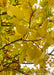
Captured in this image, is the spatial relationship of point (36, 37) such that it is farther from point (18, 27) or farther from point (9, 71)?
point (9, 71)

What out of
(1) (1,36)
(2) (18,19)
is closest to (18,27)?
(2) (18,19)

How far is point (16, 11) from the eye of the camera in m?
0.18

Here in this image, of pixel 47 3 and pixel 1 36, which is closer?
pixel 47 3

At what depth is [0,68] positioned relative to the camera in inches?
12.8

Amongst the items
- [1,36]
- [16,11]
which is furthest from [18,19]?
[1,36]

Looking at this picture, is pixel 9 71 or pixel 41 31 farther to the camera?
pixel 9 71

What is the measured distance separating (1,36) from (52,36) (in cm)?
20

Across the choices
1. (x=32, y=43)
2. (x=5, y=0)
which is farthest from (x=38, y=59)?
(x=5, y=0)

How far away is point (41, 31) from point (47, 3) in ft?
0.24

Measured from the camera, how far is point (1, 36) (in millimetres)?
337

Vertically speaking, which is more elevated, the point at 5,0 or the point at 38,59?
the point at 5,0

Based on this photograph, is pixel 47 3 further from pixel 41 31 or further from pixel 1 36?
pixel 1 36

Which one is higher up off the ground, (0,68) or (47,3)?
(47,3)

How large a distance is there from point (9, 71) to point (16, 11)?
0.27m
